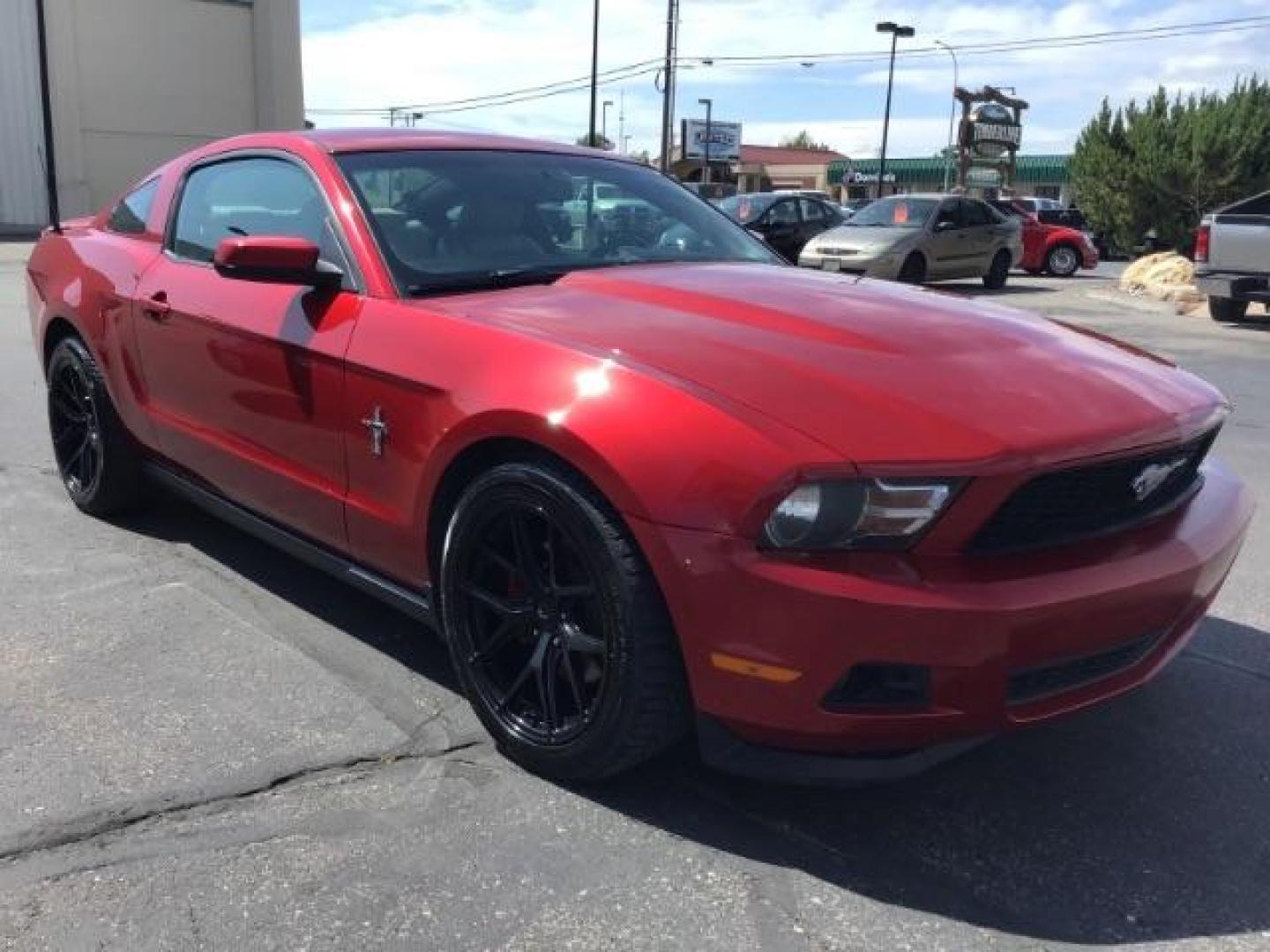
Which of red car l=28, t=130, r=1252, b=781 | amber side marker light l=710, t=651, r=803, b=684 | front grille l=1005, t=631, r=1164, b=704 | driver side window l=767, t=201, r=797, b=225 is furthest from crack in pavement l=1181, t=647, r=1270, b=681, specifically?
driver side window l=767, t=201, r=797, b=225

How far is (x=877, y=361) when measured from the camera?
269 cm

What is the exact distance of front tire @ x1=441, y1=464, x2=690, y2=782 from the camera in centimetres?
255

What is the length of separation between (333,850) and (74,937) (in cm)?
54

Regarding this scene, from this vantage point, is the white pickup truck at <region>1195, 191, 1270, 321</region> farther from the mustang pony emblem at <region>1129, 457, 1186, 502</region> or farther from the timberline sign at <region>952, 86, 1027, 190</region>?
the timberline sign at <region>952, 86, 1027, 190</region>

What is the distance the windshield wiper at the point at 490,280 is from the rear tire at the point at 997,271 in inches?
664

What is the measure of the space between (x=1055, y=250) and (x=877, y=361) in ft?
76.9

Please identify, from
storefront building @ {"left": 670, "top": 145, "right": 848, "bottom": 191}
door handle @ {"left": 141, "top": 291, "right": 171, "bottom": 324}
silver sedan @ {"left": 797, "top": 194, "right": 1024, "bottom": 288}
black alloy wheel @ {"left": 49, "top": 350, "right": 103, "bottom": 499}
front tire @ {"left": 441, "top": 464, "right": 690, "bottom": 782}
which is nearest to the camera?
front tire @ {"left": 441, "top": 464, "right": 690, "bottom": 782}

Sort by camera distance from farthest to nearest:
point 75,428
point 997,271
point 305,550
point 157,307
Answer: point 997,271, point 75,428, point 157,307, point 305,550

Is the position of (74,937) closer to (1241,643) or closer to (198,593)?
(198,593)

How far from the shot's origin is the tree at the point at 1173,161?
3128 cm

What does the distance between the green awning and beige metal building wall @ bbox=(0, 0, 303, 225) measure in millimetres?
36748

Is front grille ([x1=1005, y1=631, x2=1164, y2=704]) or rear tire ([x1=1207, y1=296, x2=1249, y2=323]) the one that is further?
rear tire ([x1=1207, y1=296, x2=1249, y2=323])

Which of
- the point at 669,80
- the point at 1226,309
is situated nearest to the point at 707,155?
the point at 669,80

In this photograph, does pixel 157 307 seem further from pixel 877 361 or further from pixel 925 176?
pixel 925 176
